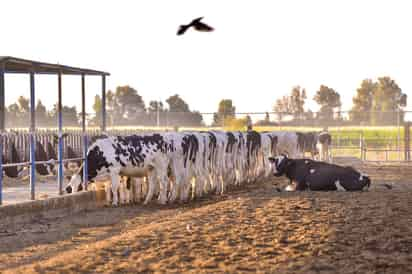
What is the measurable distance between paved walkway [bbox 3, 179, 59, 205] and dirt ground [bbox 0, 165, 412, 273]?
67.6 inches

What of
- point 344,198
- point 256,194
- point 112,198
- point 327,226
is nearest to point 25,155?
point 112,198

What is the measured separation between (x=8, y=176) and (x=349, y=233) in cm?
1304

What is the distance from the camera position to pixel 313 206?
12.9m

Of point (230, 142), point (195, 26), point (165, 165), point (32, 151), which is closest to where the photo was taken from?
point (195, 26)

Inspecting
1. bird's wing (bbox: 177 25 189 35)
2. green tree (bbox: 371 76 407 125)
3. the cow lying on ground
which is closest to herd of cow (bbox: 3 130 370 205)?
the cow lying on ground

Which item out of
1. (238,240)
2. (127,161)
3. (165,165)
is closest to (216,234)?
(238,240)

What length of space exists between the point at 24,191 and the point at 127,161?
248 cm

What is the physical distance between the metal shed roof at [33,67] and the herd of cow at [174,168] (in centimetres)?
182

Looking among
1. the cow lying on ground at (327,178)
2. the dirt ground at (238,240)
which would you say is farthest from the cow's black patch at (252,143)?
the dirt ground at (238,240)

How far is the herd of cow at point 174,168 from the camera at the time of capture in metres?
16.7

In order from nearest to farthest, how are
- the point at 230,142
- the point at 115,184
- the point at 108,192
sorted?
the point at 115,184 < the point at 108,192 < the point at 230,142

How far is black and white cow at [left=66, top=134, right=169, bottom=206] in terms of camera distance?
16.9 meters

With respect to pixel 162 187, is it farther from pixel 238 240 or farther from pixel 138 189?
pixel 238 240

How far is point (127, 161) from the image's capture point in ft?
56.6
